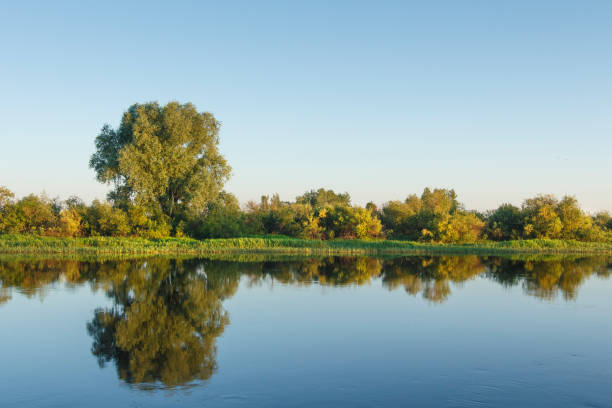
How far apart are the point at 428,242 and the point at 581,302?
28.3 metres

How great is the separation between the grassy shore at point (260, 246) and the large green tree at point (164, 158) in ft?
17.3

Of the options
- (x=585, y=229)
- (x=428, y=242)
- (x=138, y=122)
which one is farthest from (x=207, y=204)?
(x=585, y=229)

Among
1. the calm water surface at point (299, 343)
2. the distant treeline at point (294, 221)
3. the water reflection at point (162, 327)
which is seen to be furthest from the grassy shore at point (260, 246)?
the water reflection at point (162, 327)

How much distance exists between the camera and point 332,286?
17844 millimetres

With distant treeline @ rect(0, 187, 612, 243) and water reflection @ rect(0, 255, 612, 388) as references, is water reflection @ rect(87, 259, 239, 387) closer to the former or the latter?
water reflection @ rect(0, 255, 612, 388)

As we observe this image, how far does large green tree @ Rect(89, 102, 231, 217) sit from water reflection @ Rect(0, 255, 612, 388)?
14.7 m

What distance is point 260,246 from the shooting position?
37.0 metres

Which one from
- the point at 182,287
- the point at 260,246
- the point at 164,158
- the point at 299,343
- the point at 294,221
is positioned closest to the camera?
the point at 299,343

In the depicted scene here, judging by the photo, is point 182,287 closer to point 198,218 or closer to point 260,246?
point 260,246

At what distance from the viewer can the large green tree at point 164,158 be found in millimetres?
40094

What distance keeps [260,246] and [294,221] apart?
30.4 ft

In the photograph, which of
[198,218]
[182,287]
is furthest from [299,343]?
[198,218]

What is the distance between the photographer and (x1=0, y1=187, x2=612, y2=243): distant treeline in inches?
1519

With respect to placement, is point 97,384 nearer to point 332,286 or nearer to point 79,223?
point 332,286
